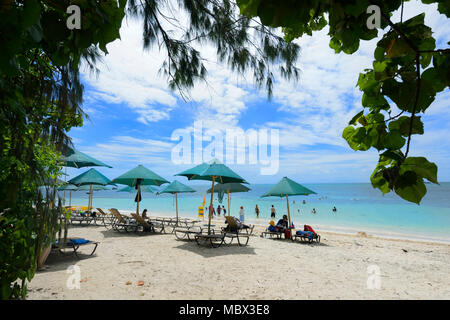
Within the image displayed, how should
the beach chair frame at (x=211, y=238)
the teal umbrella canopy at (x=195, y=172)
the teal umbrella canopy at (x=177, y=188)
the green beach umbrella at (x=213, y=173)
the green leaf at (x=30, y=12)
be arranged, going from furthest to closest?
1. the teal umbrella canopy at (x=177, y=188)
2. the teal umbrella canopy at (x=195, y=172)
3. the green beach umbrella at (x=213, y=173)
4. the beach chair frame at (x=211, y=238)
5. the green leaf at (x=30, y=12)

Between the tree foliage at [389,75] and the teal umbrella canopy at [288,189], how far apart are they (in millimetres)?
9312

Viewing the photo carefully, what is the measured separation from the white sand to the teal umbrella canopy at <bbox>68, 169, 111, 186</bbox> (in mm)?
5076

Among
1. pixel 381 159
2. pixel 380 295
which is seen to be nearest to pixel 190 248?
pixel 380 295

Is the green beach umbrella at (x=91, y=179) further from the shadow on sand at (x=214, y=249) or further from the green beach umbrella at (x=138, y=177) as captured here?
the shadow on sand at (x=214, y=249)

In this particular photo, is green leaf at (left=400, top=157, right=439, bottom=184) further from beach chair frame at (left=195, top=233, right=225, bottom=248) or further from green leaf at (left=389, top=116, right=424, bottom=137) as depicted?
beach chair frame at (left=195, top=233, right=225, bottom=248)

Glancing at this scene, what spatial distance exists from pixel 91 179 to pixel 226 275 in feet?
31.7

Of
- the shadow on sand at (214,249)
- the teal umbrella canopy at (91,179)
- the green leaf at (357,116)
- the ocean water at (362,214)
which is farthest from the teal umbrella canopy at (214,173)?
the green leaf at (357,116)

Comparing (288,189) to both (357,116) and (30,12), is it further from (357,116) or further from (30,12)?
(30,12)

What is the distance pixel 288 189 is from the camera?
1013cm

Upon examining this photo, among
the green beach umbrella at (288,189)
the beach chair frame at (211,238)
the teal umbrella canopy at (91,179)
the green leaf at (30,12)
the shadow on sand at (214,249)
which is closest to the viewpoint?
the green leaf at (30,12)

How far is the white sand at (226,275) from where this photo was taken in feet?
12.6

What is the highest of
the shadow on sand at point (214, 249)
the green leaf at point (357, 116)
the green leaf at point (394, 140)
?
the green leaf at point (357, 116)
